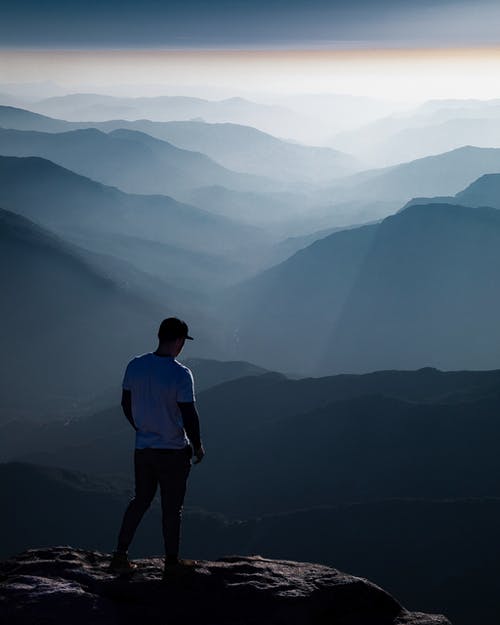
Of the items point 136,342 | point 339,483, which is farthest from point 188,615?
point 136,342

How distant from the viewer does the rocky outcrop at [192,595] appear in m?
6.42

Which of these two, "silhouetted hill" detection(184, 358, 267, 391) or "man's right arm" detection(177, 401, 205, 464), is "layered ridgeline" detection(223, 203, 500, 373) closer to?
"silhouetted hill" detection(184, 358, 267, 391)

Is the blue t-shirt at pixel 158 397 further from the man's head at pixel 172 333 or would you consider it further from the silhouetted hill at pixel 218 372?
the silhouetted hill at pixel 218 372

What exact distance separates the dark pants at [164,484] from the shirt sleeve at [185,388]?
67 cm

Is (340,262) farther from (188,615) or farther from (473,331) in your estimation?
(188,615)

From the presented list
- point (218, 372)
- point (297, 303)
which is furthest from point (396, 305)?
point (218, 372)

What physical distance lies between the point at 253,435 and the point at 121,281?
334 feet

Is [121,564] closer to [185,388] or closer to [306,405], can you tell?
[185,388]

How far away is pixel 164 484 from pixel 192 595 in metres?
1.16

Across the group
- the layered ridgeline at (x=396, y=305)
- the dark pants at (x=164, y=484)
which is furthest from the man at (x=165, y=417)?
the layered ridgeline at (x=396, y=305)

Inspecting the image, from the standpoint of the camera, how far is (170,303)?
6791 inches

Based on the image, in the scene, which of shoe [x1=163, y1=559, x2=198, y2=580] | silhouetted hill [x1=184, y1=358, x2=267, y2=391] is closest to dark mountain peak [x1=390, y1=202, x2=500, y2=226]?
silhouetted hill [x1=184, y1=358, x2=267, y2=391]

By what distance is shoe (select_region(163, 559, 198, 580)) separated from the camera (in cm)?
735

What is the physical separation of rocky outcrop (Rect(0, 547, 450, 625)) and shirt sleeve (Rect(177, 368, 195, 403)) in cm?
207
